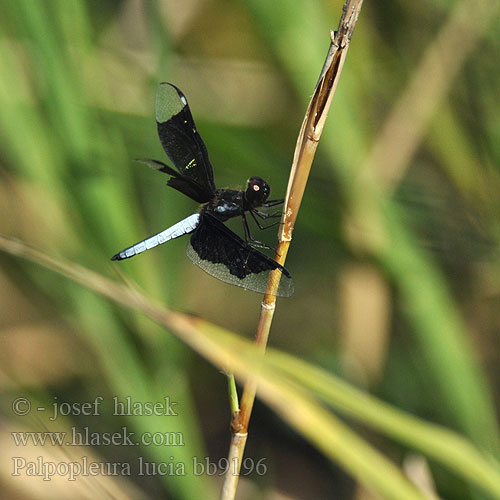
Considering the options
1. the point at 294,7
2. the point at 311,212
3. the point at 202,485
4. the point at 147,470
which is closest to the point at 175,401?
the point at 202,485

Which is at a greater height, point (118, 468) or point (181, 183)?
point (181, 183)

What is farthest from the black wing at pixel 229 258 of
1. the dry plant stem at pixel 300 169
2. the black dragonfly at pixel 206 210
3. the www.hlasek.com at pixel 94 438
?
Result: the www.hlasek.com at pixel 94 438

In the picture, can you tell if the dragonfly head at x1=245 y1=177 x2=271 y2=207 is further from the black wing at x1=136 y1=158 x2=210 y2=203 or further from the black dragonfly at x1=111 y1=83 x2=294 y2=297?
the black wing at x1=136 y1=158 x2=210 y2=203

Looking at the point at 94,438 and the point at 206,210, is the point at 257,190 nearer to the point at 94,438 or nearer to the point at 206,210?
the point at 206,210

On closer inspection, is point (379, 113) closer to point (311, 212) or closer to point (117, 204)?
point (311, 212)

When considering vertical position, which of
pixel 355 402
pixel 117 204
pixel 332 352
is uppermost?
pixel 332 352

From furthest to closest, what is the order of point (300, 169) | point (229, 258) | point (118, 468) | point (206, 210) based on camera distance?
1. point (118, 468)
2. point (206, 210)
3. point (229, 258)
4. point (300, 169)

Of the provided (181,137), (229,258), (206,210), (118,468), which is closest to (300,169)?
(229,258)
